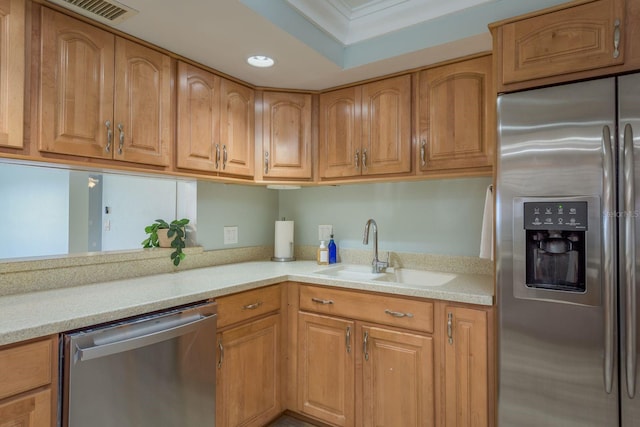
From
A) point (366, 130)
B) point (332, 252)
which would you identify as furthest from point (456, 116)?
point (332, 252)

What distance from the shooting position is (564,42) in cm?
142

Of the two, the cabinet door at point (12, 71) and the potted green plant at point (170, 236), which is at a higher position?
the cabinet door at point (12, 71)

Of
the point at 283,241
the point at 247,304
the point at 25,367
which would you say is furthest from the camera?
the point at 283,241

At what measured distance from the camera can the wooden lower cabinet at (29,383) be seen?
42.5 inches

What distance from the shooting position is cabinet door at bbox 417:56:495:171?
1858 millimetres

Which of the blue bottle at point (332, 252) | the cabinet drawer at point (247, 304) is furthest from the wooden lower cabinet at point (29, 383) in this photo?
the blue bottle at point (332, 252)

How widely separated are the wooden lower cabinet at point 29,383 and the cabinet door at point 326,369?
1.20m

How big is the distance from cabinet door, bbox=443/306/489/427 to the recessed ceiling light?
1.62 metres

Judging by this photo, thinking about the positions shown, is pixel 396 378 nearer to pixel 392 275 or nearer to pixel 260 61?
pixel 392 275

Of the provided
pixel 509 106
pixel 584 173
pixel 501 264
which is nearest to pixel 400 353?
pixel 501 264

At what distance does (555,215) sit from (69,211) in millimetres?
3630

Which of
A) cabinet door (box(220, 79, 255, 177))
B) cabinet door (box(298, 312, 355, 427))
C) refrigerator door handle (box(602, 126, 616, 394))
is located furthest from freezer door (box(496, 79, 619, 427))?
cabinet door (box(220, 79, 255, 177))

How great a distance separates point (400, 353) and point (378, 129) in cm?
129

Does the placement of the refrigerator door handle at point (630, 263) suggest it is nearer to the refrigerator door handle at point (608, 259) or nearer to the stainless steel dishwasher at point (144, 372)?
the refrigerator door handle at point (608, 259)
